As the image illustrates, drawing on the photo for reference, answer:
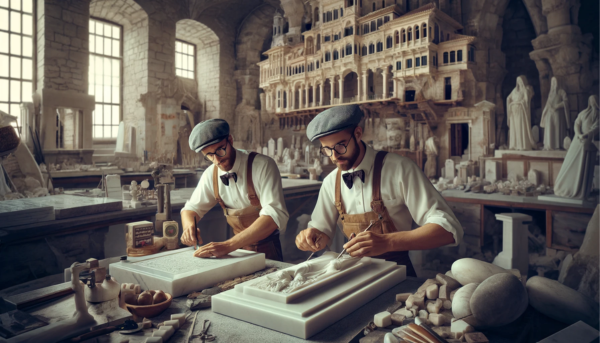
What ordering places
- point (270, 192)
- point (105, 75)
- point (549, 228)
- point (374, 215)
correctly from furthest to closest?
point (105, 75) → point (549, 228) → point (270, 192) → point (374, 215)

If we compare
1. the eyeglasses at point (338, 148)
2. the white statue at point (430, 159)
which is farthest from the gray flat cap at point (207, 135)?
the white statue at point (430, 159)

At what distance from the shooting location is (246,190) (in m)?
2.89

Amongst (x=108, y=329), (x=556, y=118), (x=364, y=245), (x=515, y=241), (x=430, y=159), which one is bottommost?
(x=515, y=241)

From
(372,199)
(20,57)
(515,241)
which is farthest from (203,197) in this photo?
(20,57)

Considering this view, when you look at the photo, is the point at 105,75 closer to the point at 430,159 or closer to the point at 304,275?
the point at 430,159

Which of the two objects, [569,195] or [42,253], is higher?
[569,195]

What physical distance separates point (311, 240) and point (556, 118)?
8730mm

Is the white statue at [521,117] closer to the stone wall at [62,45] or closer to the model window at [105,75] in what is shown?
the stone wall at [62,45]

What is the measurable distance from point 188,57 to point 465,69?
11.1 meters

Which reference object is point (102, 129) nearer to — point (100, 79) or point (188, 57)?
point (100, 79)

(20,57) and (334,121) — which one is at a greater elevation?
(20,57)

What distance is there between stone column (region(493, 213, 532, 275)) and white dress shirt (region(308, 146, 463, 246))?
14.2ft

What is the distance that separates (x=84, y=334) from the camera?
137cm

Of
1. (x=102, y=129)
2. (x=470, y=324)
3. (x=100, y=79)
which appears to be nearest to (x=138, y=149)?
(x=102, y=129)
